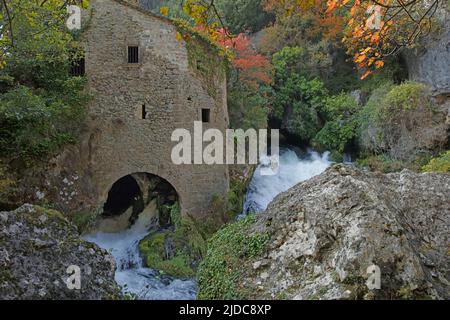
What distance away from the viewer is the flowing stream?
9.68m

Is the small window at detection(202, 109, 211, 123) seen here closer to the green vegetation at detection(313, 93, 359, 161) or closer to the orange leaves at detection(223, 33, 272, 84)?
the orange leaves at detection(223, 33, 272, 84)

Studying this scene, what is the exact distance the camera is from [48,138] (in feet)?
34.9

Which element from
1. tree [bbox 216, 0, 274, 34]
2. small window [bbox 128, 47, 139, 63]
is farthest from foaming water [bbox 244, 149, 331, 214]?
tree [bbox 216, 0, 274, 34]

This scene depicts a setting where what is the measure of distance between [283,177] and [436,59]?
24.1 ft

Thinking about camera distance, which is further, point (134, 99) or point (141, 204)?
point (141, 204)

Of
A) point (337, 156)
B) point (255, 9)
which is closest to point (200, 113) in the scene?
point (337, 156)

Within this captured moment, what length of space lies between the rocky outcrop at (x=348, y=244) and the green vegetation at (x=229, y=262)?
70mm

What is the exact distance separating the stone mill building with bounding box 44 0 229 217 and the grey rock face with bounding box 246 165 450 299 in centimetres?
726

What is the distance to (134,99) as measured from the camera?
12094 mm

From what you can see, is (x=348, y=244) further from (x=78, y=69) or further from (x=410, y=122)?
(x=410, y=122)

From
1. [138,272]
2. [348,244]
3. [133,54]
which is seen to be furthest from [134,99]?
[348,244]

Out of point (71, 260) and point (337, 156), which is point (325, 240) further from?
point (337, 156)

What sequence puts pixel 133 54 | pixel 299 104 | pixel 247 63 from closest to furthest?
pixel 133 54, pixel 247 63, pixel 299 104

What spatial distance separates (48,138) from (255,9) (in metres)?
17.0
